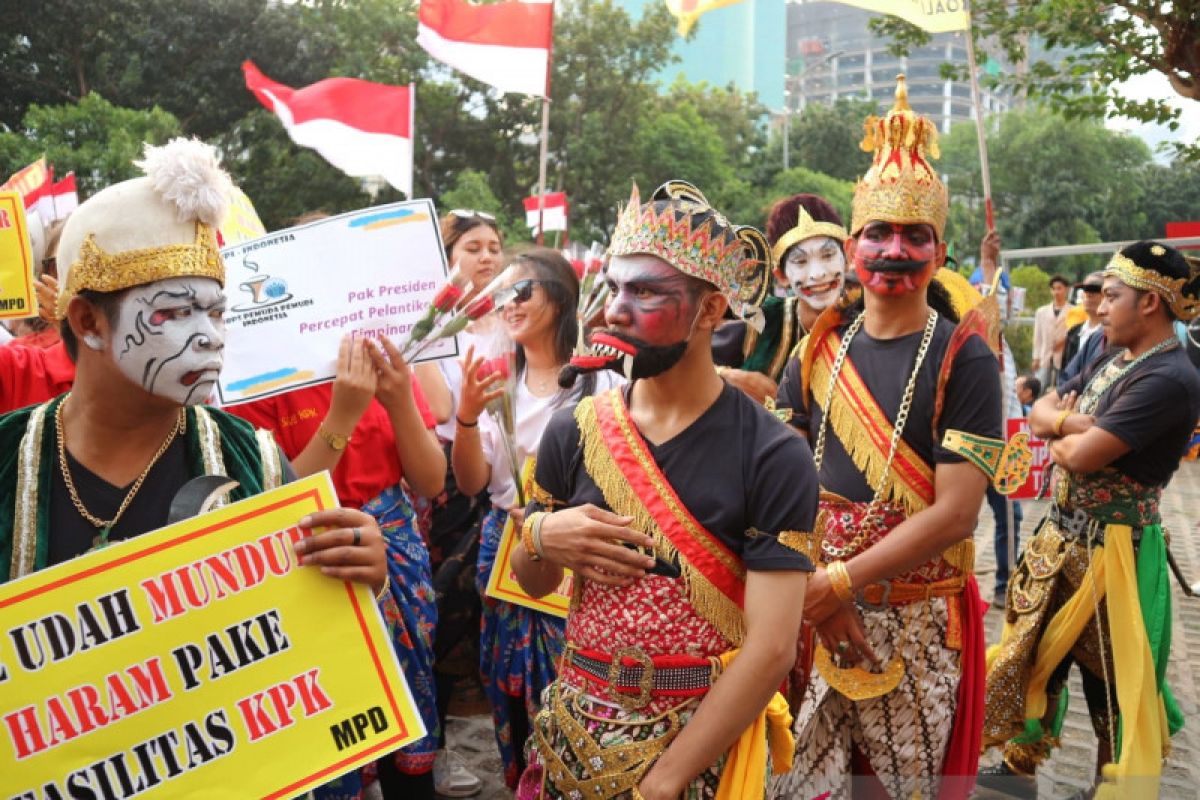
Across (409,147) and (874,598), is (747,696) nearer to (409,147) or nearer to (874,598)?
(874,598)

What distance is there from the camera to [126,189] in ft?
6.89

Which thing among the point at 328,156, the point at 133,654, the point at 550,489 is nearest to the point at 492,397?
the point at 550,489

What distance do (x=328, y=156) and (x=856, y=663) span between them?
4779 mm

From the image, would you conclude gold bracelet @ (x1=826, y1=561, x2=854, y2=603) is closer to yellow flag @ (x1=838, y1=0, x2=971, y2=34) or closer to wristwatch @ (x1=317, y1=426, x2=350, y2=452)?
wristwatch @ (x1=317, y1=426, x2=350, y2=452)

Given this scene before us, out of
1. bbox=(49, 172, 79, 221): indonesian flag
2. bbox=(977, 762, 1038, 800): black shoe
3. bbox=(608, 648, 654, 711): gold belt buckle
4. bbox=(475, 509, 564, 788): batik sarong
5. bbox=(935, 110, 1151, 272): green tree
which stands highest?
bbox=(935, 110, 1151, 272): green tree

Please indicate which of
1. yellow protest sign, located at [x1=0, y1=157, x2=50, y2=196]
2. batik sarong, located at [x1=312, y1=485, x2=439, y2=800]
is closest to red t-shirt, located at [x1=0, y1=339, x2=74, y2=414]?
batik sarong, located at [x1=312, y1=485, x2=439, y2=800]

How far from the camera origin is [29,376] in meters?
3.33

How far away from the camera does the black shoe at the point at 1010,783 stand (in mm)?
4773

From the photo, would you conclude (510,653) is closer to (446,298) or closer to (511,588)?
(511,588)

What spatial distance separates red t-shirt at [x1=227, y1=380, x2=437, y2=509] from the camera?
11.8 ft

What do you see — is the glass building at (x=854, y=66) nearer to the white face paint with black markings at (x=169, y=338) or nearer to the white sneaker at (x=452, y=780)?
the white sneaker at (x=452, y=780)

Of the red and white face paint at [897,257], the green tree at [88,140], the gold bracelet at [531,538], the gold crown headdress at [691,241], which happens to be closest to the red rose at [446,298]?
the gold crown headdress at [691,241]

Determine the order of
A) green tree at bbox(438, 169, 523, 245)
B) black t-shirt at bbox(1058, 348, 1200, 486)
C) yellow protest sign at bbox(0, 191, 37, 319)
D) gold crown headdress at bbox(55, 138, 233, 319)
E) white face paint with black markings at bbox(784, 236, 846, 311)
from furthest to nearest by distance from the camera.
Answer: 1. green tree at bbox(438, 169, 523, 245)
2. black t-shirt at bbox(1058, 348, 1200, 486)
3. white face paint with black markings at bbox(784, 236, 846, 311)
4. yellow protest sign at bbox(0, 191, 37, 319)
5. gold crown headdress at bbox(55, 138, 233, 319)

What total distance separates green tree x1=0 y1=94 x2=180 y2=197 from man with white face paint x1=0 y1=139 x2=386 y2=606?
18622 millimetres
